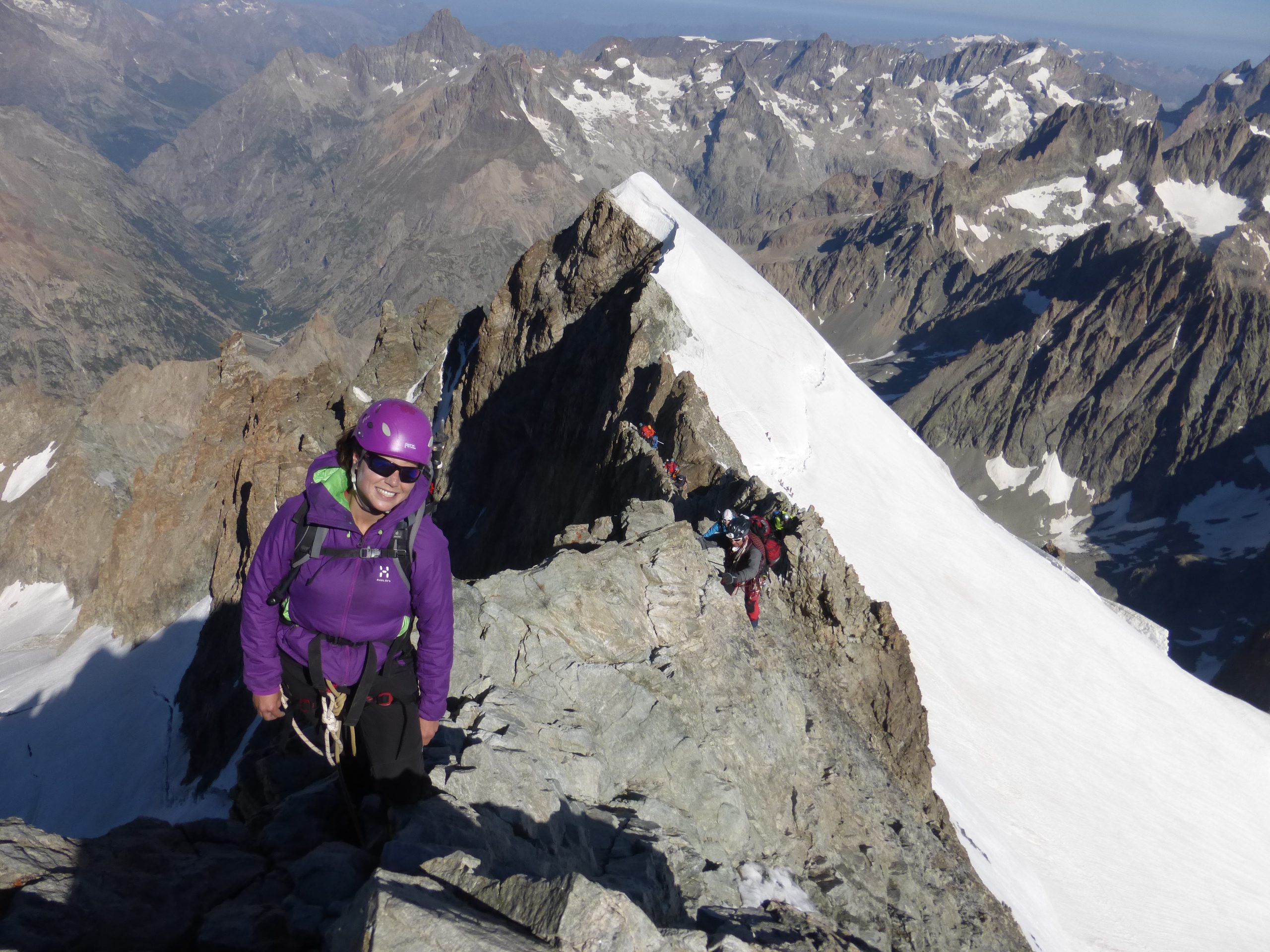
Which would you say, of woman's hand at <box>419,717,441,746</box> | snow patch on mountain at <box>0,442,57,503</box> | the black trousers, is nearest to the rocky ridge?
the black trousers

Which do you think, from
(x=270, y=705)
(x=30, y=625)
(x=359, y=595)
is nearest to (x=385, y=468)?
(x=359, y=595)

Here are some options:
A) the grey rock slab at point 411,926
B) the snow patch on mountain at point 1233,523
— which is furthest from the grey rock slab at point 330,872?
the snow patch on mountain at point 1233,523

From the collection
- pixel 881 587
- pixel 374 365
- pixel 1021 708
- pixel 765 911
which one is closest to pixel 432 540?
pixel 765 911

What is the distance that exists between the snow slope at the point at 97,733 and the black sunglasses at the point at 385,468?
3097 centimetres

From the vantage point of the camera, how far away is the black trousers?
720cm

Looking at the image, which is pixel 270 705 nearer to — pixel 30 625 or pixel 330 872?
pixel 330 872

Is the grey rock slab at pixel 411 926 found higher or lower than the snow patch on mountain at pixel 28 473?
lower

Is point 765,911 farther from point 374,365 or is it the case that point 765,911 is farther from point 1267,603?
point 1267,603

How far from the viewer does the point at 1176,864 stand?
3103 cm

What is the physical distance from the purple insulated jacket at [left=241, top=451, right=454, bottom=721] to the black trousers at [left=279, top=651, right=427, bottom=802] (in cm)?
21

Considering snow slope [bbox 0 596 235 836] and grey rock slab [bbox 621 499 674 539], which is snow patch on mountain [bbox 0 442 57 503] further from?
grey rock slab [bbox 621 499 674 539]

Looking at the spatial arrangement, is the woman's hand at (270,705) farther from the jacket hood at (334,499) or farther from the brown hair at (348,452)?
the brown hair at (348,452)

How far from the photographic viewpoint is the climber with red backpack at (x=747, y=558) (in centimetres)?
1527

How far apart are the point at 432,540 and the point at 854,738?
13.5 m
